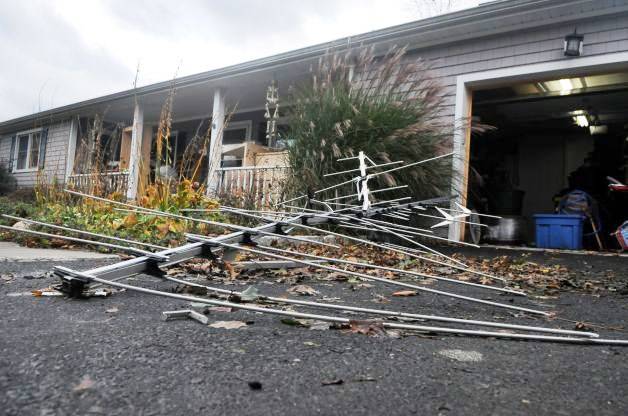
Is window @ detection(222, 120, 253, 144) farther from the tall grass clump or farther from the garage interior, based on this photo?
the tall grass clump

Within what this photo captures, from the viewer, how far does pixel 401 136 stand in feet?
17.6

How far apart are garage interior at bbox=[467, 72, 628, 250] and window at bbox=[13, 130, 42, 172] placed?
14.0 m

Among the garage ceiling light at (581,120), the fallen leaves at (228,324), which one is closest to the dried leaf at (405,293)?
the fallen leaves at (228,324)

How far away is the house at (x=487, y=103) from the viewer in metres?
5.81

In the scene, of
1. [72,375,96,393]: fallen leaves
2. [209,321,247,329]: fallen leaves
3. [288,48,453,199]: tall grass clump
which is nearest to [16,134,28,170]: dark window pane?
[288,48,453,199]: tall grass clump

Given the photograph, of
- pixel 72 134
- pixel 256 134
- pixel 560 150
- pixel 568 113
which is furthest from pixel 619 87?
pixel 72 134

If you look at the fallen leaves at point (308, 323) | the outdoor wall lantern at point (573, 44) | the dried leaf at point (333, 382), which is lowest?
the dried leaf at point (333, 382)

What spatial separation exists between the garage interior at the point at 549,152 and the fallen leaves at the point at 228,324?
19.6 feet

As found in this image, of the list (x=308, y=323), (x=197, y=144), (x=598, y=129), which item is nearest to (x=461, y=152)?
(x=197, y=144)

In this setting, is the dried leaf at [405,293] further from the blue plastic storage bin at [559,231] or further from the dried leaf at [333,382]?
the blue plastic storage bin at [559,231]

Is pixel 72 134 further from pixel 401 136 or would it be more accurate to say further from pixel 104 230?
pixel 401 136

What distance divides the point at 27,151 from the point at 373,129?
15.5m

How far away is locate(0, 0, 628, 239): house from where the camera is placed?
5812mm

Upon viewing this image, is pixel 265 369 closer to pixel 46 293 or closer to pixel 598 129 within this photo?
pixel 46 293
